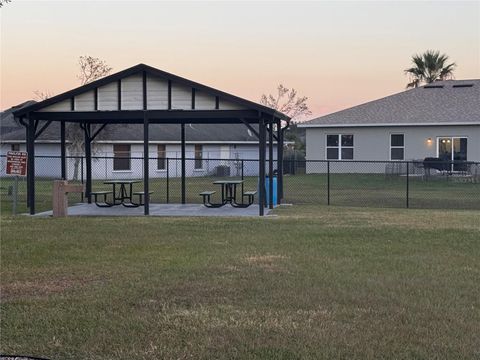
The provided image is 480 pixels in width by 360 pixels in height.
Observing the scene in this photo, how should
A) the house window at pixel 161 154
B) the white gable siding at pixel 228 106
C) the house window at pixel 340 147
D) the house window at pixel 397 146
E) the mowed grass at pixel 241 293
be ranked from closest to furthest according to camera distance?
the mowed grass at pixel 241 293, the white gable siding at pixel 228 106, the house window at pixel 397 146, the house window at pixel 340 147, the house window at pixel 161 154

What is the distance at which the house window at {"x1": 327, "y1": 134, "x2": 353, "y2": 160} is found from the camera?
3578 cm

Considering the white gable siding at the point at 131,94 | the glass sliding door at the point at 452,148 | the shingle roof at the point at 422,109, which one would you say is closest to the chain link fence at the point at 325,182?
the glass sliding door at the point at 452,148

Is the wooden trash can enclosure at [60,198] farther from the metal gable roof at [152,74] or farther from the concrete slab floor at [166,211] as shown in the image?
the metal gable roof at [152,74]

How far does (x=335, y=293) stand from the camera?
281 inches

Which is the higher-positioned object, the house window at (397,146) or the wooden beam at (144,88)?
the wooden beam at (144,88)

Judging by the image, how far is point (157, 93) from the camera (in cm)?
1658

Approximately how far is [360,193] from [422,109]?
42.9 feet

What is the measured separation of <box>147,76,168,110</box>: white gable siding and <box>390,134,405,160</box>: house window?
68.6 ft

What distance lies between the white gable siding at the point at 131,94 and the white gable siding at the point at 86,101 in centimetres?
84

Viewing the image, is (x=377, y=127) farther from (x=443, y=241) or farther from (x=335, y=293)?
(x=335, y=293)

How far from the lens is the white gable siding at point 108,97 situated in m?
16.7

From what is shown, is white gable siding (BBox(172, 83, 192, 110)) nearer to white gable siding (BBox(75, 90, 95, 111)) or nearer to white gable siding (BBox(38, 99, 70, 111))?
white gable siding (BBox(75, 90, 95, 111))

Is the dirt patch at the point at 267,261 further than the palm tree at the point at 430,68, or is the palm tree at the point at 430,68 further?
the palm tree at the point at 430,68

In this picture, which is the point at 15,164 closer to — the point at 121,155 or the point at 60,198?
the point at 60,198
